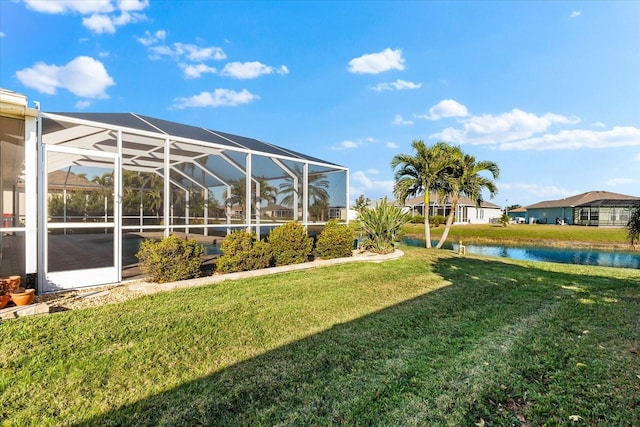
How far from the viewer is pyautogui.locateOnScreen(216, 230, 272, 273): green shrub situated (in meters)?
7.14

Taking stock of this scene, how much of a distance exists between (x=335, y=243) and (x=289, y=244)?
167 cm

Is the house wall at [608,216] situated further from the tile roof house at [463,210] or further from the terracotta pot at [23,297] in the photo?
the terracotta pot at [23,297]

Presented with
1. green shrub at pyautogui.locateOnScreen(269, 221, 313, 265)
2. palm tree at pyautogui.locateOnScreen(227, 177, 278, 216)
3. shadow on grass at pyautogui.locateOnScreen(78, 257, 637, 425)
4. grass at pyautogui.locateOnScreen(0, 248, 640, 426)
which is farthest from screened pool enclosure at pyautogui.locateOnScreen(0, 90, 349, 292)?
shadow on grass at pyautogui.locateOnScreen(78, 257, 637, 425)

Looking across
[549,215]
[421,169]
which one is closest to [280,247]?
[421,169]

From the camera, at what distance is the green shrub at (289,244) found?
820 cm

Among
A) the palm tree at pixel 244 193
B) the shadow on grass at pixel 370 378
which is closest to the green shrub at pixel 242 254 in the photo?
the palm tree at pixel 244 193

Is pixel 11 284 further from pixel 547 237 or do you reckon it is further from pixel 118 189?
pixel 547 237

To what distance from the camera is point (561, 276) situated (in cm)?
809

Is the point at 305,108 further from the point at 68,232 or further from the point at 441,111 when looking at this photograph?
the point at 68,232

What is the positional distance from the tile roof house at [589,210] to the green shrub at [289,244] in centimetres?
3433

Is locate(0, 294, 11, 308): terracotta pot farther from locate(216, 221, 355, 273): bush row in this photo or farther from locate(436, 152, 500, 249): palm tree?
locate(436, 152, 500, 249): palm tree

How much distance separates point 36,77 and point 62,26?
540cm

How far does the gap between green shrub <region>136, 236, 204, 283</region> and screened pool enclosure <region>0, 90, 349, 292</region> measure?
0.67m

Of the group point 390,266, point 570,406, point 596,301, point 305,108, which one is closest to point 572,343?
point 570,406
